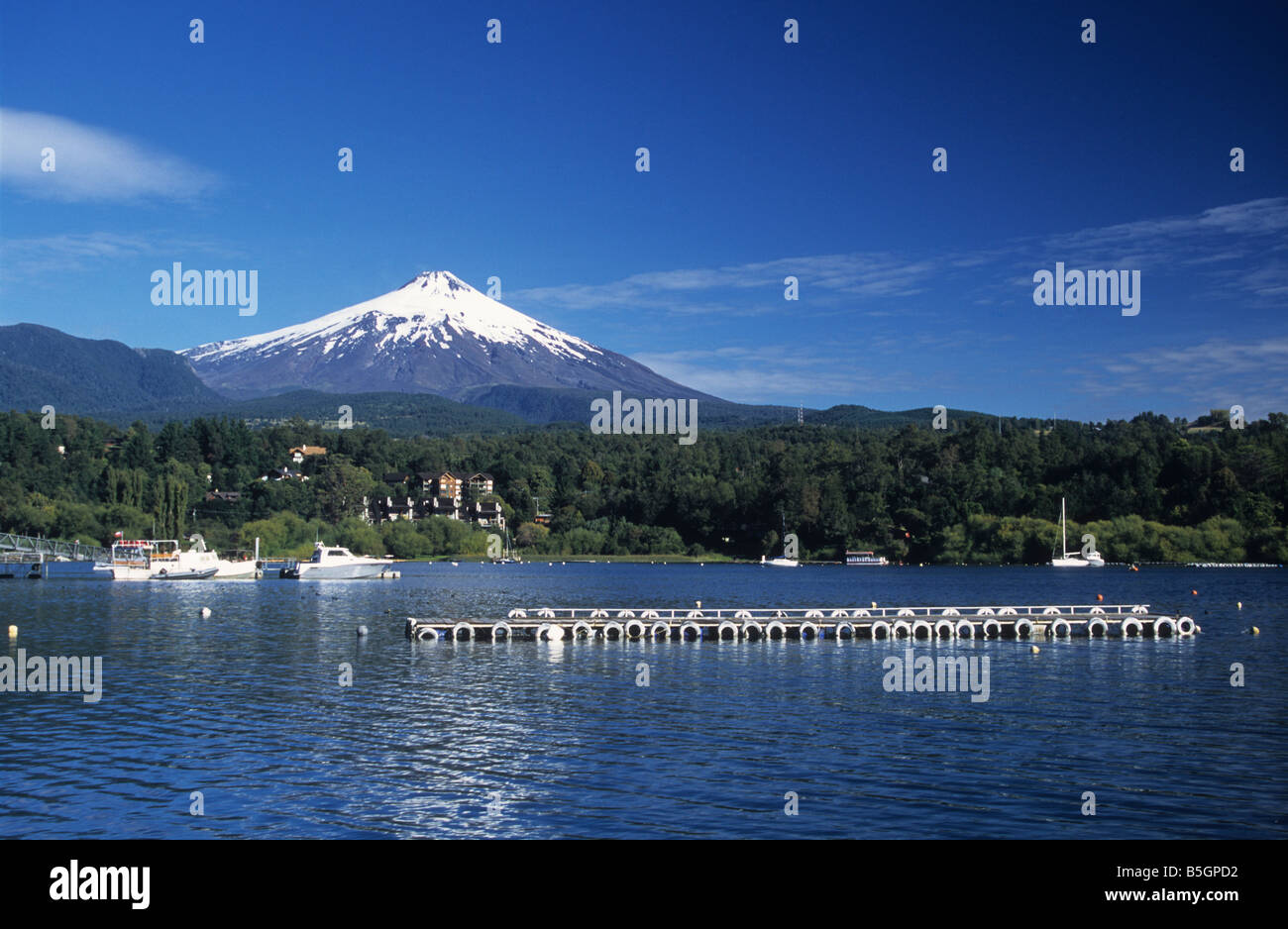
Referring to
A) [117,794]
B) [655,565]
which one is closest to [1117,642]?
[117,794]

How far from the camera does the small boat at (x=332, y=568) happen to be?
104m

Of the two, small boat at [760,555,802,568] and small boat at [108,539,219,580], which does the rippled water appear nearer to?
small boat at [108,539,219,580]

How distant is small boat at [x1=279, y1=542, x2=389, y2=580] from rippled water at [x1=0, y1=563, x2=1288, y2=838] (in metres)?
51.8

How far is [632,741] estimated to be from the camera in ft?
81.9

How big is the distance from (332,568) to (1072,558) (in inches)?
3411

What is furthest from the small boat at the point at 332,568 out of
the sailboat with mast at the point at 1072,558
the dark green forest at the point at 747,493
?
the sailboat with mast at the point at 1072,558

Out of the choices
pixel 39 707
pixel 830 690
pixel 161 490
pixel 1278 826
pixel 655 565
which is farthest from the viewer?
pixel 655 565

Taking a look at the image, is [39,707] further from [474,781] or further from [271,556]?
[271,556]

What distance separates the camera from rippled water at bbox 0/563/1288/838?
18.5 m

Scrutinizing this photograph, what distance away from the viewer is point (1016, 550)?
454ft

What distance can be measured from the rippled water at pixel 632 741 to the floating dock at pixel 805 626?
62.6 inches

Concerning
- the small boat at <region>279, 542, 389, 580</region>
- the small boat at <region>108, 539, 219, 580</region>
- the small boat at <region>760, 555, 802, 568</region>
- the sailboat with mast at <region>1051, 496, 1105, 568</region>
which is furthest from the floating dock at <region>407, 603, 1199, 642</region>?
the small boat at <region>760, 555, 802, 568</region>
